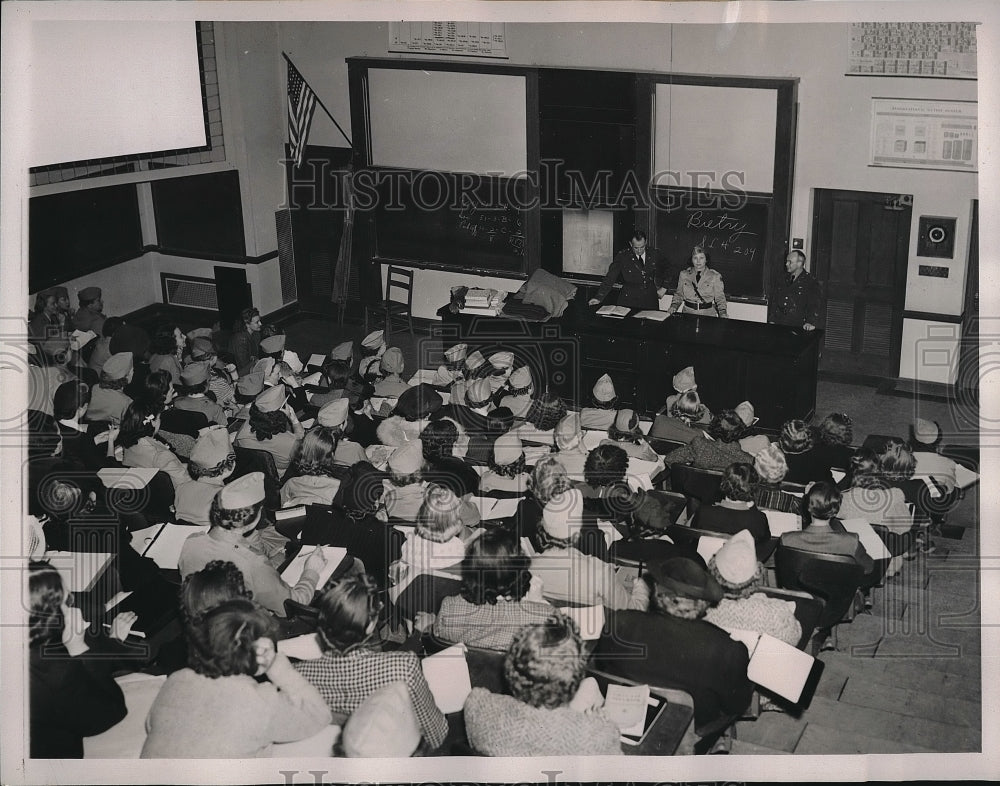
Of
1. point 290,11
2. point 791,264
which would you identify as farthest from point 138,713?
point 791,264

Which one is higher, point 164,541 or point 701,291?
point 701,291

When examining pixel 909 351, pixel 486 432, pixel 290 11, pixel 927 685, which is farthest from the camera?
pixel 909 351

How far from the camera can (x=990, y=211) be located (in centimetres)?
378

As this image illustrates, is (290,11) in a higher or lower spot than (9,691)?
higher

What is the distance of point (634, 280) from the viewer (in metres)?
8.47

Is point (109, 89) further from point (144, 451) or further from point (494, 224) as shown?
point (494, 224)

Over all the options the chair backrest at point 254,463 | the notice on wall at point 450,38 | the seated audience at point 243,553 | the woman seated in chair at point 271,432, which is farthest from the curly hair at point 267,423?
the notice on wall at point 450,38

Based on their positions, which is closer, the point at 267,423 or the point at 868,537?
the point at 868,537

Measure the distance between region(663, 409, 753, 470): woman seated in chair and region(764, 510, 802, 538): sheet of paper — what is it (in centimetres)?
52

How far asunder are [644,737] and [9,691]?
231cm

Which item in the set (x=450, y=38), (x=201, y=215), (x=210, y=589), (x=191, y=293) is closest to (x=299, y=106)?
(x=450, y=38)

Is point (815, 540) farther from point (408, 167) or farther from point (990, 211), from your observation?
point (408, 167)

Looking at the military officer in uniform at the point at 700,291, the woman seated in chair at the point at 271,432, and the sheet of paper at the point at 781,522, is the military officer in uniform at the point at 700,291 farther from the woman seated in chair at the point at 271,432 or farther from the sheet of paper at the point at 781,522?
the woman seated in chair at the point at 271,432

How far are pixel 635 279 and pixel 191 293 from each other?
4983mm
